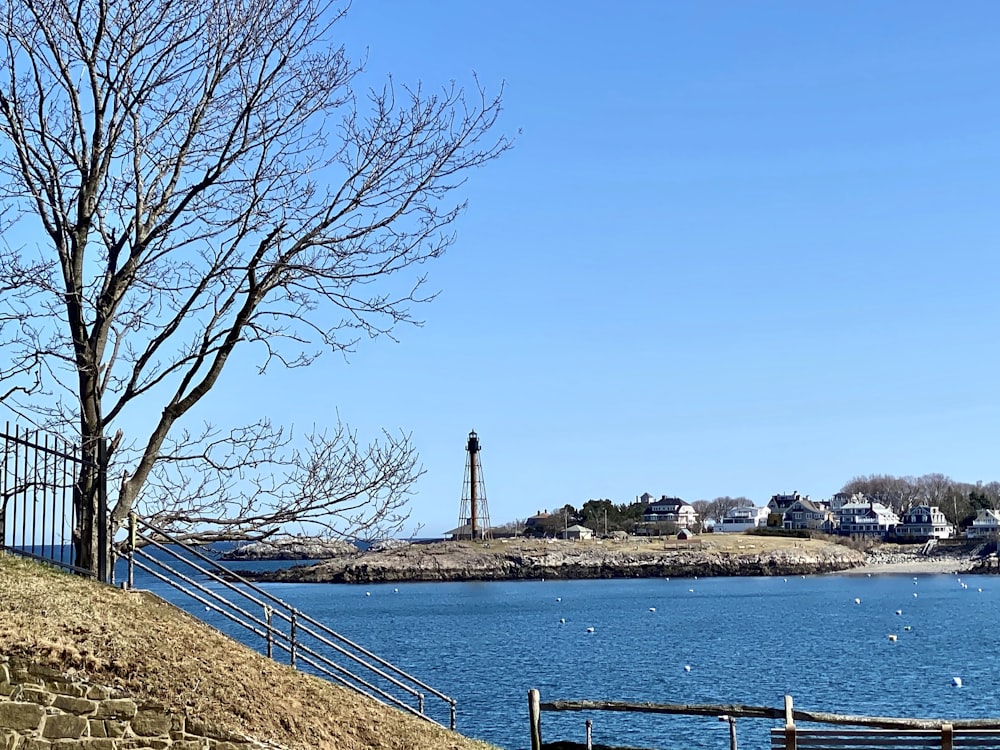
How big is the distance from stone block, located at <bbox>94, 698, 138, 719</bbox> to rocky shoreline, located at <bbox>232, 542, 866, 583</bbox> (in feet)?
439

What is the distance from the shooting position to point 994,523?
198 meters

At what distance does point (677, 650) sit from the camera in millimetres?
62062

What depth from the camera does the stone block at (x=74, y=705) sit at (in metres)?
12.2

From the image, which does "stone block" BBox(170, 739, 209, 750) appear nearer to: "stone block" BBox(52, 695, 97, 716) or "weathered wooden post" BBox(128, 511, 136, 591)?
"stone block" BBox(52, 695, 97, 716)

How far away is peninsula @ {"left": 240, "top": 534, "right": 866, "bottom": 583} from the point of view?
5861 inches

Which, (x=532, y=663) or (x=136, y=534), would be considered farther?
(x=532, y=663)

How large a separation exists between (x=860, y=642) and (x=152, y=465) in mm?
59406

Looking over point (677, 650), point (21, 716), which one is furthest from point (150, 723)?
point (677, 650)

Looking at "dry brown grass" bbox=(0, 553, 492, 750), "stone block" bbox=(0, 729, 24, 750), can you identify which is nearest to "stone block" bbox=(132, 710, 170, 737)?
"dry brown grass" bbox=(0, 553, 492, 750)

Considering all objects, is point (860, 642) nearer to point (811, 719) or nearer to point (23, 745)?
point (811, 719)

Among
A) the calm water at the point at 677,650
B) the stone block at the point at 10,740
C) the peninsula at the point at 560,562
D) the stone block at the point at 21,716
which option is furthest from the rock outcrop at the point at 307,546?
the peninsula at the point at 560,562

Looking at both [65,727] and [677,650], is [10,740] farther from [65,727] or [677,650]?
[677,650]

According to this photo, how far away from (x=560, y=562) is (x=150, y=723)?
480 ft

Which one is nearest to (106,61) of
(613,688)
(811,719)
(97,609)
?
(97,609)
